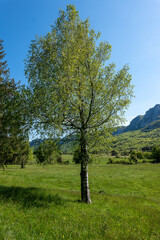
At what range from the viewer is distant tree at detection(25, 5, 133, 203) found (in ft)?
39.0

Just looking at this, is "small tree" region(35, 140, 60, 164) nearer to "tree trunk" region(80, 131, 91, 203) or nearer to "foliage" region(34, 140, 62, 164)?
"foliage" region(34, 140, 62, 164)

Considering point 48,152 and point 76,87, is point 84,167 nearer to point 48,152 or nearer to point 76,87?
point 48,152

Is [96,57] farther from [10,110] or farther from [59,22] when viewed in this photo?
[10,110]

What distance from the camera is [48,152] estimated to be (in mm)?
13078

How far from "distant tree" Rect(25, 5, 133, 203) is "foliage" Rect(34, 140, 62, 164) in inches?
46.1

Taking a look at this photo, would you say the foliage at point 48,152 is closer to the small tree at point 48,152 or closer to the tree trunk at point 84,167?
the small tree at point 48,152

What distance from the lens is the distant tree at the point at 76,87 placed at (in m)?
11.9

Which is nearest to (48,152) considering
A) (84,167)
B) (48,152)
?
(48,152)

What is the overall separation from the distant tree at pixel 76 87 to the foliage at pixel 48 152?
1172mm

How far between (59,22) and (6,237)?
55.3 feet

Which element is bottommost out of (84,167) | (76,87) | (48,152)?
(84,167)

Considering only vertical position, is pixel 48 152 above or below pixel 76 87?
below

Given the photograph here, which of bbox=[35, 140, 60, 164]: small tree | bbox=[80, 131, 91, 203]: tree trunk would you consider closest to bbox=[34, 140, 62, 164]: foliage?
bbox=[35, 140, 60, 164]: small tree

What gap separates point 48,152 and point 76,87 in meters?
6.24
